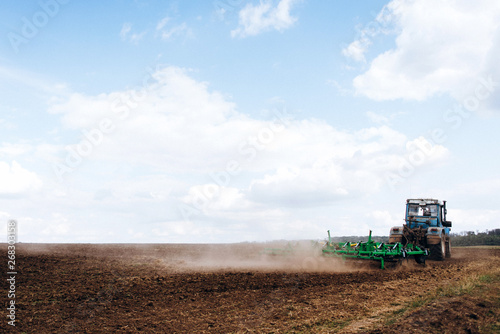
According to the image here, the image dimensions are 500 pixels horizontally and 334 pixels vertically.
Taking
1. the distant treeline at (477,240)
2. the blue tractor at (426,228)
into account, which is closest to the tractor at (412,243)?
the blue tractor at (426,228)

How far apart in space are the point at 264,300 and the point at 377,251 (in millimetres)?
8075

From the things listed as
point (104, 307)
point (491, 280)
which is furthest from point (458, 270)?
point (104, 307)

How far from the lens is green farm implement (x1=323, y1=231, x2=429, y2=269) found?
17.8 m

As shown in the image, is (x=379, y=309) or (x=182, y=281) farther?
(x=182, y=281)

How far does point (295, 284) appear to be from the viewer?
1427cm

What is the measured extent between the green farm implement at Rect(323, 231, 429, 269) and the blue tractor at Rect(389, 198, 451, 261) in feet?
3.24

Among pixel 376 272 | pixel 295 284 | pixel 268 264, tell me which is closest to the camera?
pixel 295 284

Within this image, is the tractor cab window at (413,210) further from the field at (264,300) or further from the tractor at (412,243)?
the field at (264,300)

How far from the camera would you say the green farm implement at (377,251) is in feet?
58.5

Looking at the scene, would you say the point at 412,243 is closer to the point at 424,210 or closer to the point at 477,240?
the point at 424,210

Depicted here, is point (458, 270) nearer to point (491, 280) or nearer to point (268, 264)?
point (491, 280)

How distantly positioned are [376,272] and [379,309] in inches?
270

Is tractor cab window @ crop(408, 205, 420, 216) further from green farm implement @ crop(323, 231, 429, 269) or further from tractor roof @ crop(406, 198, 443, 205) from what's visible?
green farm implement @ crop(323, 231, 429, 269)

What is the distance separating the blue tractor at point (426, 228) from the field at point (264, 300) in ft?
6.16
